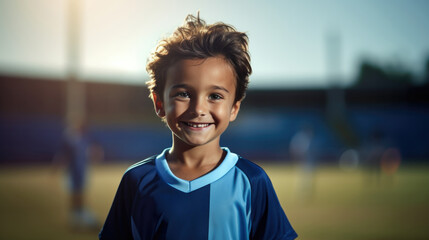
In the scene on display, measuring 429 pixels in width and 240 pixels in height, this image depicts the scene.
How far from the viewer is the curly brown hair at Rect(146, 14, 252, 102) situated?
5.39 feet

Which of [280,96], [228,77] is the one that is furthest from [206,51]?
[280,96]

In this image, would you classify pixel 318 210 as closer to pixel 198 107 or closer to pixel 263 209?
pixel 263 209

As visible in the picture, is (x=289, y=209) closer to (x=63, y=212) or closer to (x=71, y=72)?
(x=63, y=212)

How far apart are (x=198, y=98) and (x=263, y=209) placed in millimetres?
487

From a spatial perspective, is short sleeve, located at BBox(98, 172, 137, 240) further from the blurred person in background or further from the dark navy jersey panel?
the blurred person in background

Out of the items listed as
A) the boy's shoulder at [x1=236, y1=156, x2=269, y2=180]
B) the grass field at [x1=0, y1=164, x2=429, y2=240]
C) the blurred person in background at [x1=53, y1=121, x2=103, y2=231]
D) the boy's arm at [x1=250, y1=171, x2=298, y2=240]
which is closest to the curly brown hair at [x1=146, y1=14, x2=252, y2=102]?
the boy's shoulder at [x1=236, y1=156, x2=269, y2=180]

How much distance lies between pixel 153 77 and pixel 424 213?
771 cm

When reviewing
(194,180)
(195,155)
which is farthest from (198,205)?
(195,155)

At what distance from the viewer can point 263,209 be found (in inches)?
65.8

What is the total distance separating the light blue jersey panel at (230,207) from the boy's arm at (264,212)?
1.2 inches

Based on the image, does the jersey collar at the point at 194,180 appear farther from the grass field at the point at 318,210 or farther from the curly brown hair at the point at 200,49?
the grass field at the point at 318,210

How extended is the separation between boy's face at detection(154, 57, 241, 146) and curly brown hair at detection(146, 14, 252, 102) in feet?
0.12

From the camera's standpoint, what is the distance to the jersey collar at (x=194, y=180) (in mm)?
1617

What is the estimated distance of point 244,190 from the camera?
5.36 ft
